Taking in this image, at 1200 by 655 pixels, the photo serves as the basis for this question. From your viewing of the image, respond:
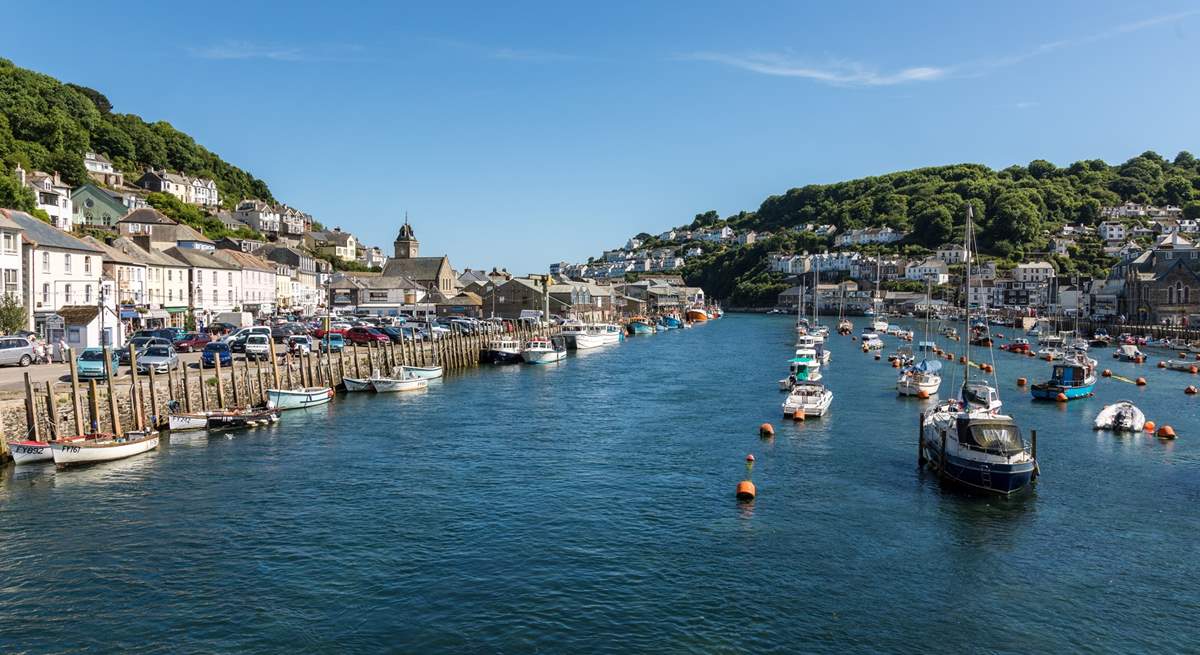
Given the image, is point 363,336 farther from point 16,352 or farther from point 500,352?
point 16,352

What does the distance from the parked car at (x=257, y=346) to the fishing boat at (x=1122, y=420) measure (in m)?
48.3

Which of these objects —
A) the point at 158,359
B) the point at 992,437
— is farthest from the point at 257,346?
the point at 992,437

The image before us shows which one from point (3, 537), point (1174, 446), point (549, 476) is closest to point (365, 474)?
point (549, 476)

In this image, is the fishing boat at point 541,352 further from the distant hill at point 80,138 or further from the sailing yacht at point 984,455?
the distant hill at point 80,138

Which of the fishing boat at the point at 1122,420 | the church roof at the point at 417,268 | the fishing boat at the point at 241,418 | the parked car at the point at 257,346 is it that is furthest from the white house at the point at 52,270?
the church roof at the point at 417,268

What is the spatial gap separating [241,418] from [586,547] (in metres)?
22.8

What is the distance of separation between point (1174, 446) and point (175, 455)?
149 feet

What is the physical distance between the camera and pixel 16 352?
42250 mm

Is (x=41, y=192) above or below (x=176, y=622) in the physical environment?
above

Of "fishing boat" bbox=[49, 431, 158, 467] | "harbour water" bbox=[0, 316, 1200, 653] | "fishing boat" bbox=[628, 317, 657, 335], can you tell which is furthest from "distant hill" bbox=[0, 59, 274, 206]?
"harbour water" bbox=[0, 316, 1200, 653]

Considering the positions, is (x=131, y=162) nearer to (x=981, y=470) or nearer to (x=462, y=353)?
(x=462, y=353)

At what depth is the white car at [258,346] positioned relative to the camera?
50656mm

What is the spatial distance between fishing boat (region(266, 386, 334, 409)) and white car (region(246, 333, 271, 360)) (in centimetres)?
541

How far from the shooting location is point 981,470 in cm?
2859
